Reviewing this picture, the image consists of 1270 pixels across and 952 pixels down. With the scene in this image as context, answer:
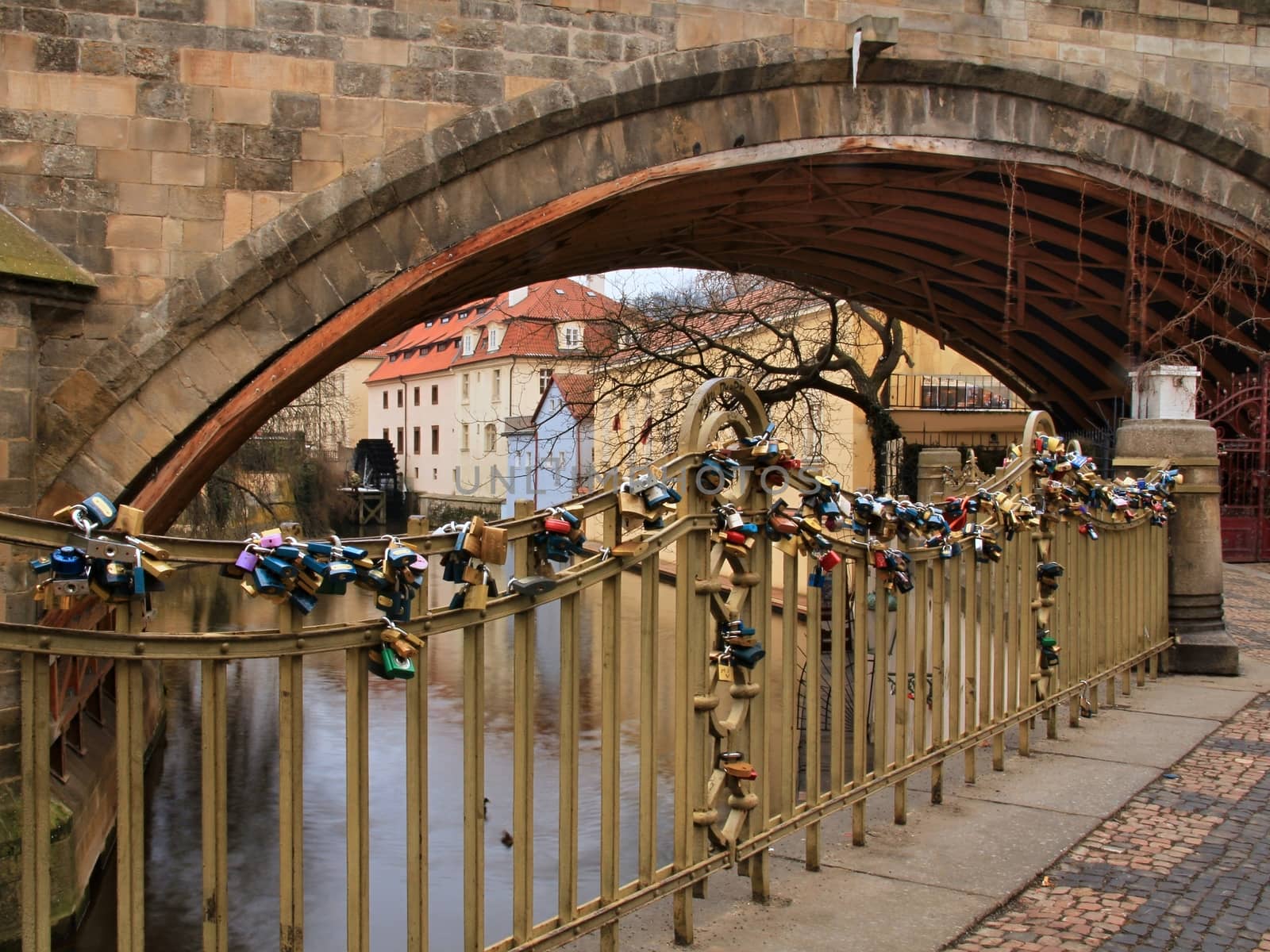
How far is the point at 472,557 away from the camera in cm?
295

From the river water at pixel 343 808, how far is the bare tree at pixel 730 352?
3.71m

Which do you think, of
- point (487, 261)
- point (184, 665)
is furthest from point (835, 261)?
point (184, 665)

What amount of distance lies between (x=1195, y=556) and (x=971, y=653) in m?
3.91

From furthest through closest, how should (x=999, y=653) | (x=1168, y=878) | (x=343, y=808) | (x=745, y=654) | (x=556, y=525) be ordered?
1. (x=343, y=808)
2. (x=999, y=653)
3. (x=1168, y=878)
4. (x=745, y=654)
5. (x=556, y=525)

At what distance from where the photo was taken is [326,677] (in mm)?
16141

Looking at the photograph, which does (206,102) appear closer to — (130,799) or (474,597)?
(474,597)

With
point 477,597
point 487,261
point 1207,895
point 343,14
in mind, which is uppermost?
point 343,14

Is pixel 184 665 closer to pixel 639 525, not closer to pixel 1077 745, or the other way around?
pixel 1077 745

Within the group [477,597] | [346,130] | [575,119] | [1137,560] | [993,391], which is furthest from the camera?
[993,391]

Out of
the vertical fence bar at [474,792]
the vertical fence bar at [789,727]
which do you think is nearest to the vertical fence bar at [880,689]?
the vertical fence bar at [789,727]

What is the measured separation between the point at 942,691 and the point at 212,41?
5916 mm

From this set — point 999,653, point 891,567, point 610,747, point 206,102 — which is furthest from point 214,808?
point 206,102

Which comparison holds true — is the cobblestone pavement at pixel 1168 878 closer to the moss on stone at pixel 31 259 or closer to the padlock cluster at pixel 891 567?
the padlock cluster at pixel 891 567

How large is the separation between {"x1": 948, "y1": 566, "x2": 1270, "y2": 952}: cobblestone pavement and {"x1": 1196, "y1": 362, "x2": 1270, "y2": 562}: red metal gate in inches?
471
